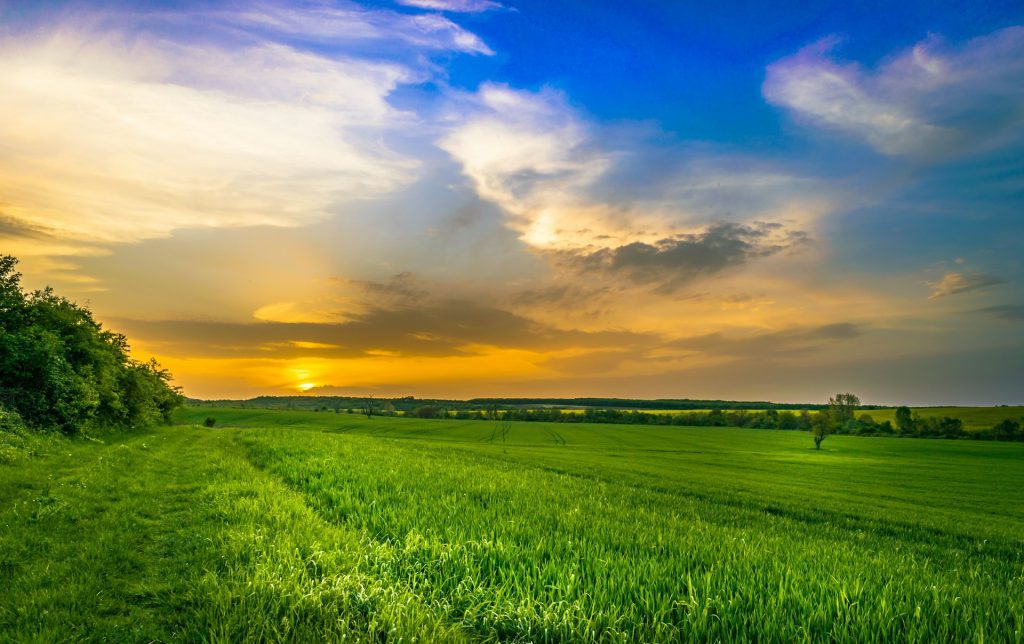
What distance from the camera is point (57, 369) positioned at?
103 ft

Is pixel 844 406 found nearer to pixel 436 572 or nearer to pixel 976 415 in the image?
pixel 976 415

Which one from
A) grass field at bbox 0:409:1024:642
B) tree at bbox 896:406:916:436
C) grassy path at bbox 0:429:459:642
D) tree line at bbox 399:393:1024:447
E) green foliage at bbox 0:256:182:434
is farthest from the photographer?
tree at bbox 896:406:916:436

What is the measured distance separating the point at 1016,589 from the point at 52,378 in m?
43.3

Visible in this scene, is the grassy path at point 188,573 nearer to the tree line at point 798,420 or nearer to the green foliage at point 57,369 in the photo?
the green foliage at point 57,369

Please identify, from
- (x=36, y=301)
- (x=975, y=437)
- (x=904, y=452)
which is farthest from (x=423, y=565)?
(x=975, y=437)

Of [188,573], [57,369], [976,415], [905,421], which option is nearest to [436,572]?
[188,573]

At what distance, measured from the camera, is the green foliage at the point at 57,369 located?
98.5ft

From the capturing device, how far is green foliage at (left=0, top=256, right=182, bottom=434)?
3002 centimetres

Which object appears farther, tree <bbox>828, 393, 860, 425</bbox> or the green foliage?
tree <bbox>828, 393, 860, 425</bbox>

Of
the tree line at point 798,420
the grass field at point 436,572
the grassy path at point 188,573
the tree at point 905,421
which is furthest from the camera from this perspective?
the tree at point 905,421

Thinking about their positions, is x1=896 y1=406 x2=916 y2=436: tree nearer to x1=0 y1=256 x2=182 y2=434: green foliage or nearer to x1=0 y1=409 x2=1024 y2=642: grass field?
x1=0 y1=409 x2=1024 y2=642: grass field

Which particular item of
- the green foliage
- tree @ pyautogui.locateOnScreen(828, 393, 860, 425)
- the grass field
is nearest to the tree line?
tree @ pyautogui.locateOnScreen(828, 393, 860, 425)

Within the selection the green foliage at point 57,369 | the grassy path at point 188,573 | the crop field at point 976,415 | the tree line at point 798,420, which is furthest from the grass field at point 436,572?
the crop field at point 976,415

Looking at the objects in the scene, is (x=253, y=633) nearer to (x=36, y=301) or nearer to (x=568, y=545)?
(x=568, y=545)
